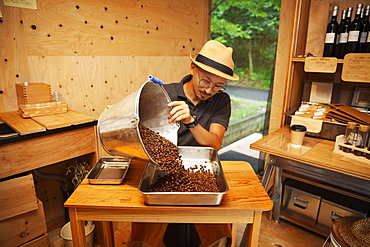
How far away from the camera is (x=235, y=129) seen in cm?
476

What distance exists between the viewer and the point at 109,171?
1332 mm

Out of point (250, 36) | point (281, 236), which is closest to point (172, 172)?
point (281, 236)

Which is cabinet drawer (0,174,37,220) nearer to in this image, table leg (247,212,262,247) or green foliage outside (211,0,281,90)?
table leg (247,212,262,247)

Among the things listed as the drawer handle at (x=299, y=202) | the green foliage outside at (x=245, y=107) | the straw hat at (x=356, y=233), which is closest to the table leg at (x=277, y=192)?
the drawer handle at (x=299, y=202)

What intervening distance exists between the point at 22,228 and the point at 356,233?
7.10 feet

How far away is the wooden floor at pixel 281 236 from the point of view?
211 cm

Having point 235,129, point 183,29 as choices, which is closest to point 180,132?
point 183,29

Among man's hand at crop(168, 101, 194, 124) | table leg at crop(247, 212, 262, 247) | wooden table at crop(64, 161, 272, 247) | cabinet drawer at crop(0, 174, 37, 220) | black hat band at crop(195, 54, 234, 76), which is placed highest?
black hat band at crop(195, 54, 234, 76)

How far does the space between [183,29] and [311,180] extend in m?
2.15

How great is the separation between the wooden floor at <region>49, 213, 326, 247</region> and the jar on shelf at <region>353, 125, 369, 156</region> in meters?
0.91

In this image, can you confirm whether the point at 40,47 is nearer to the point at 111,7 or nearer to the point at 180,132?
the point at 111,7

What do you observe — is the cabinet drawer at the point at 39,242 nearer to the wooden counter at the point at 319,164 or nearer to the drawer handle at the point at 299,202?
the wooden counter at the point at 319,164

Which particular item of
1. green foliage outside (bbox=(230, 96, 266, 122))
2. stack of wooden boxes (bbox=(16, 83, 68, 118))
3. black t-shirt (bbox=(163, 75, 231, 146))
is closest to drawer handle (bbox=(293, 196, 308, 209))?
black t-shirt (bbox=(163, 75, 231, 146))

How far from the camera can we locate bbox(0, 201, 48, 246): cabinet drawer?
162 cm
